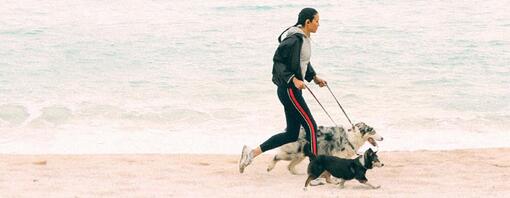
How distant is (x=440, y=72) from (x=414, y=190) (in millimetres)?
11360

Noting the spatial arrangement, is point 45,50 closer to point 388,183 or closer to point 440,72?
point 440,72

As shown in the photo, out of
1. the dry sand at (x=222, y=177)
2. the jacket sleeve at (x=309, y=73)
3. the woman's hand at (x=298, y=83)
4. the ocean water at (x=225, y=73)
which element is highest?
the woman's hand at (x=298, y=83)

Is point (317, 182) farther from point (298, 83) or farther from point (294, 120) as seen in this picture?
point (298, 83)

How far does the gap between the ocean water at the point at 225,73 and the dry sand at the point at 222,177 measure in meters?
1.68

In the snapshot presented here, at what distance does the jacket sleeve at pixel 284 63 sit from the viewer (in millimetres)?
7777

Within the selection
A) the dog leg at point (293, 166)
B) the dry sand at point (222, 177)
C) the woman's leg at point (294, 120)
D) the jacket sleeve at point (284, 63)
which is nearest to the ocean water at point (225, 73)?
the dry sand at point (222, 177)

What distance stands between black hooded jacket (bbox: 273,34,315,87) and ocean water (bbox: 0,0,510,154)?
13.0 feet

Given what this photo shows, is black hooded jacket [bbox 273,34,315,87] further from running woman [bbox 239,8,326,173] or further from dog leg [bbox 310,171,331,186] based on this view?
dog leg [bbox 310,171,331,186]

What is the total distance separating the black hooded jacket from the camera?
7.79 metres

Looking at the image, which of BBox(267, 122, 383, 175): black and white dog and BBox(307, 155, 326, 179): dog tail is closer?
BBox(307, 155, 326, 179): dog tail

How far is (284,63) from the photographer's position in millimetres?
7855

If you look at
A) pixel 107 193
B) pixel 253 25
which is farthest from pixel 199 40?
pixel 107 193

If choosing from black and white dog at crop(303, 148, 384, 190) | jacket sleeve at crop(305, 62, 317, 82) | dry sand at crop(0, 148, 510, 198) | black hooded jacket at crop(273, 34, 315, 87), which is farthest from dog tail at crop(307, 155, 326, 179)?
jacket sleeve at crop(305, 62, 317, 82)

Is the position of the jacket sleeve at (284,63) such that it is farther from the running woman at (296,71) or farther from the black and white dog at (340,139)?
the black and white dog at (340,139)
